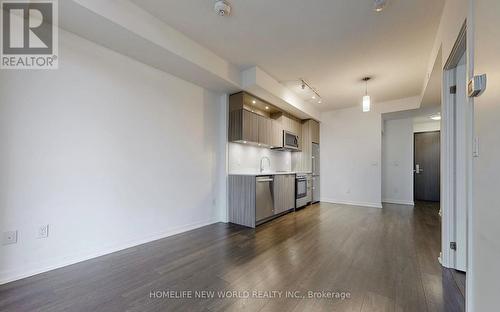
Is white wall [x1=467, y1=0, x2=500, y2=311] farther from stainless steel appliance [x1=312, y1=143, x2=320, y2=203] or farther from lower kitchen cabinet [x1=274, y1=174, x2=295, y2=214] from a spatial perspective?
stainless steel appliance [x1=312, y1=143, x2=320, y2=203]

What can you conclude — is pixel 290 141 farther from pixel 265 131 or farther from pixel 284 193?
pixel 284 193

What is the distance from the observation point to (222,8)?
7.30 feet

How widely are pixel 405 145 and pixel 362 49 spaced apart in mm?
4389

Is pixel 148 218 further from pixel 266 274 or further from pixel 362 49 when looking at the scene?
pixel 362 49

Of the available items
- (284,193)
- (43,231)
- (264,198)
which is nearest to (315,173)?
(284,193)

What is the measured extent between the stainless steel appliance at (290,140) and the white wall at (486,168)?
12.9ft

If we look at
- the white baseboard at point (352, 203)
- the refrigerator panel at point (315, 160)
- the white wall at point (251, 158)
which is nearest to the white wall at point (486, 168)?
the white wall at point (251, 158)

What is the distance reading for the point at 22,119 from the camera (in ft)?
6.71

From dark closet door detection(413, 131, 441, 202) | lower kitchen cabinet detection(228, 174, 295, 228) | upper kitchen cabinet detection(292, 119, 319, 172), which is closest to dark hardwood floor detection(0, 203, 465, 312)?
lower kitchen cabinet detection(228, 174, 295, 228)

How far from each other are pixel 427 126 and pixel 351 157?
311cm

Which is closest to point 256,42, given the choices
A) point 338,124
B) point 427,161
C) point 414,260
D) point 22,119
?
point 22,119

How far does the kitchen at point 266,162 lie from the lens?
12.7 ft

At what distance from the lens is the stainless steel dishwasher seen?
12.5 feet

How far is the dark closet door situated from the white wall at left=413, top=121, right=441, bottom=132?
136 millimetres
